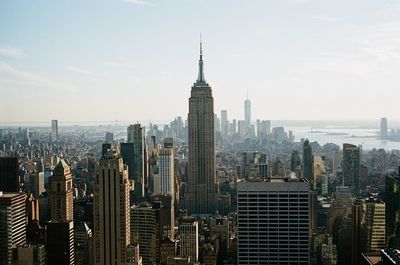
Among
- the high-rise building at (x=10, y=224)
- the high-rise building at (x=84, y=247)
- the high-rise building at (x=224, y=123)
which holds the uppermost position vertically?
the high-rise building at (x=224, y=123)

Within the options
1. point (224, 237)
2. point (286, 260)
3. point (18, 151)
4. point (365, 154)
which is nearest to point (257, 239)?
point (286, 260)

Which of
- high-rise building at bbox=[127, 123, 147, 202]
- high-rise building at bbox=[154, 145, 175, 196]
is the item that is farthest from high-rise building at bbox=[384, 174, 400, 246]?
high-rise building at bbox=[154, 145, 175, 196]

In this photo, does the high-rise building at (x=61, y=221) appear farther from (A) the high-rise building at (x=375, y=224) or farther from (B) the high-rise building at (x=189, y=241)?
(A) the high-rise building at (x=375, y=224)

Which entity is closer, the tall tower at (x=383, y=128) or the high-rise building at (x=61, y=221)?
the high-rise building at (x=61, y=221)

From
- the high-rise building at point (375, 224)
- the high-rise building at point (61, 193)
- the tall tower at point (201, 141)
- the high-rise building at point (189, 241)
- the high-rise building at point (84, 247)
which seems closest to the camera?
the high-rise building at point (84, 247)

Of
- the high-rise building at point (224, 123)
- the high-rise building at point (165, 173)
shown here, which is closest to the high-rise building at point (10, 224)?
the high-rise building at point (165, 173)

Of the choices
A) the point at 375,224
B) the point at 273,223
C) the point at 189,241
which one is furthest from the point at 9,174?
the point at 375,224

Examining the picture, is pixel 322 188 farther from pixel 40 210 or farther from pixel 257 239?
pixel 40 210
